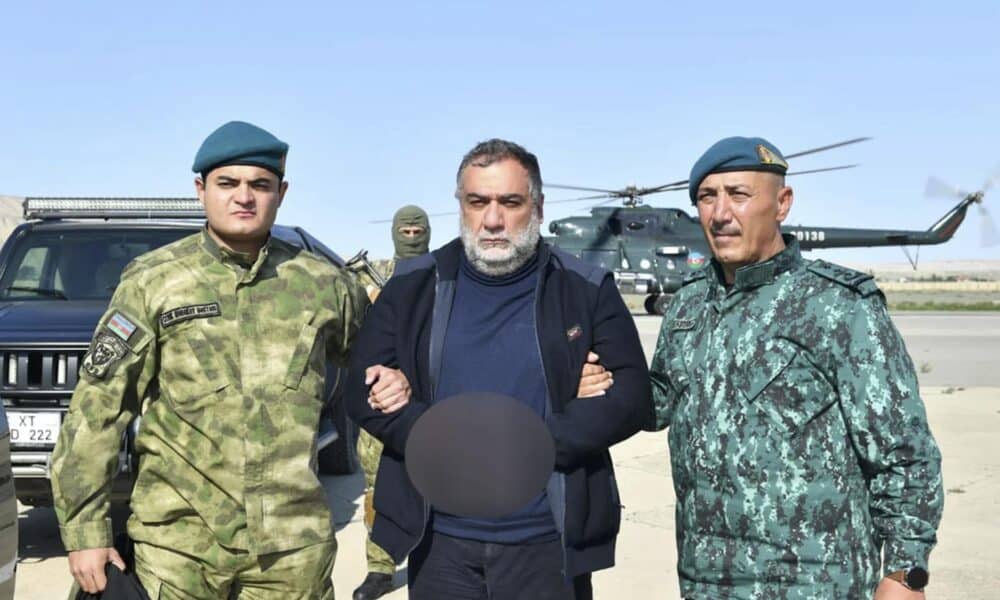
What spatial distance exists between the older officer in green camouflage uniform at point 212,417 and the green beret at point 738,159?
1195mm

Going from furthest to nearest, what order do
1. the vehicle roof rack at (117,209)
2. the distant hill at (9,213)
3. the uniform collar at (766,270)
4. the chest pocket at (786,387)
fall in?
the distant hill at (9,213)
the vehicle roof rack at (117,209)
the uniform collar at (766,270)
the chest pocket at (786,387)

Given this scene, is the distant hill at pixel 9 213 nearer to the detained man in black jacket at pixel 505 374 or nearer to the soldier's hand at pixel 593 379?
the detained man in black jacket at pixel 505 374

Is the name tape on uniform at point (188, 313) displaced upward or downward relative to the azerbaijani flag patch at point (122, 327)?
upward

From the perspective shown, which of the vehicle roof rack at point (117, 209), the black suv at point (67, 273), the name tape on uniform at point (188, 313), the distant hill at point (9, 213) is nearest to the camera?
the name tape on uniform at point (188, 313)

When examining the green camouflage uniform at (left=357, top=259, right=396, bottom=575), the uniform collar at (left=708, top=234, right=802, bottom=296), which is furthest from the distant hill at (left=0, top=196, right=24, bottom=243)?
the uniform collar at (left=708, top=234, right=802, bottom=296)

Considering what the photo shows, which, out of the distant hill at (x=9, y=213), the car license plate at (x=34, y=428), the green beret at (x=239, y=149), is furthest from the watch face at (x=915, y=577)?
the distant hill at (x=9, y=213)

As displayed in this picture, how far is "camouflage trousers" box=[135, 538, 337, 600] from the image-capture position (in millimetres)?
2848

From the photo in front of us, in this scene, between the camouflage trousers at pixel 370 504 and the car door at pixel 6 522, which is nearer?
the car door at pixel 6 522

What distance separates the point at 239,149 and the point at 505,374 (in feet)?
3.20

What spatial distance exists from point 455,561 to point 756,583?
0.77 m

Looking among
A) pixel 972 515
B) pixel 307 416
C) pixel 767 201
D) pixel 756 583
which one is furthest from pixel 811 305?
pixel 972 515

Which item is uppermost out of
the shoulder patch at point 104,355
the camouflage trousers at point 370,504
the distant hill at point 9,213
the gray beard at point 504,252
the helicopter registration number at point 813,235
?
the gray beard at point 504,252

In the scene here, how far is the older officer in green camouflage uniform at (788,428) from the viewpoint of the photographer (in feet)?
8.11

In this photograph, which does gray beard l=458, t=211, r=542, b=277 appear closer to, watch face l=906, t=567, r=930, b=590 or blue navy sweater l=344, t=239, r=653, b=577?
blue navy sweater l=344, t=239, r=653, b=577
